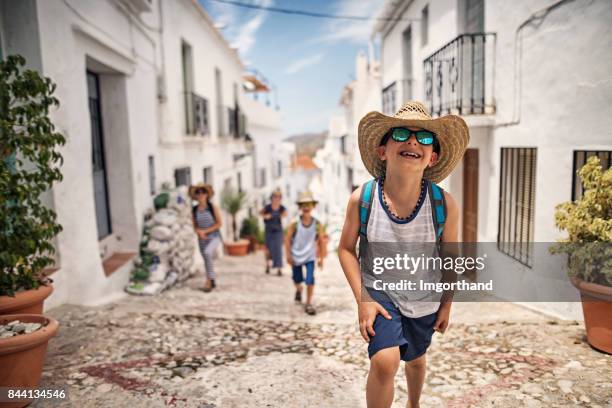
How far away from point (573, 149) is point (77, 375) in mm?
4838

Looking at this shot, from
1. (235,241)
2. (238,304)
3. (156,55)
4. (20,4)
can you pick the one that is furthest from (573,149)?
(235,241)

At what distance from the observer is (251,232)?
13508mm

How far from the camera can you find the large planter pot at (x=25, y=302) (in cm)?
314

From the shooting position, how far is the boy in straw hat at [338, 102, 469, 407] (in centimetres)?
219

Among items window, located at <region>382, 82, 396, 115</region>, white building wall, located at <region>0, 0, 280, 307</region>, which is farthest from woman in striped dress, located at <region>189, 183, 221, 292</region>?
window, located at <region>382, 82, 396, 115</region>

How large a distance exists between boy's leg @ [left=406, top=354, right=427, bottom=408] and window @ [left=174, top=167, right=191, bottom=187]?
8.14 meters

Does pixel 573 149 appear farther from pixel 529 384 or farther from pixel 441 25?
pixel 441 25

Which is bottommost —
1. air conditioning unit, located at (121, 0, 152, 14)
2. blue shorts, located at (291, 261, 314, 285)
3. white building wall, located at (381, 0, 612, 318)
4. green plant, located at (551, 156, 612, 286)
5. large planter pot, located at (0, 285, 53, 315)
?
blue shorts, located at (291, 261, 314, 285)

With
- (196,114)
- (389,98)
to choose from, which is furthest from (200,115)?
(389,98)

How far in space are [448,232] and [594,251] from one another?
5.67ft

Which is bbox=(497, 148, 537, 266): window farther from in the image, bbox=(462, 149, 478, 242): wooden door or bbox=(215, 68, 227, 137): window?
bbox=(215, 68, 227, 137): window

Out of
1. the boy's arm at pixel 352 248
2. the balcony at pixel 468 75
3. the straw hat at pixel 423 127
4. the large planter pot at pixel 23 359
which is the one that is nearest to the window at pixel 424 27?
the balcony at pixel 468 75

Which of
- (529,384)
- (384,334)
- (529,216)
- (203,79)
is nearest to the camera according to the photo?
(384,334)

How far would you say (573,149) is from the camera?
439 centimetres
